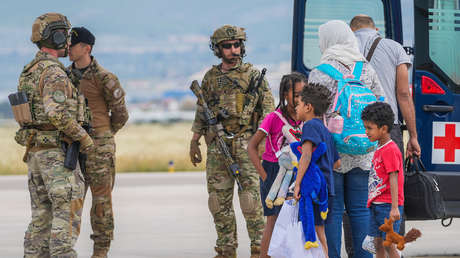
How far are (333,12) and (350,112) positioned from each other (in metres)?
2.04

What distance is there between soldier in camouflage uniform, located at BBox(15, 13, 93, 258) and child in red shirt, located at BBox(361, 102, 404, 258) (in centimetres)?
201

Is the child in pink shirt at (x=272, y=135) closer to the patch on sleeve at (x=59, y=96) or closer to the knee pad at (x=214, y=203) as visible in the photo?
the knee pad at (x=214, y=203)

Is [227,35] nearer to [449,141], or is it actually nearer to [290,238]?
[449,141]

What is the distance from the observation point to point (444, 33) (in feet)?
23.6

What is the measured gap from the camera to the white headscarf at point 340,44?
19.7ft

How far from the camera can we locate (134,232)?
33.8 ft

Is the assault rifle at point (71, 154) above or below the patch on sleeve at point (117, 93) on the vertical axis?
below

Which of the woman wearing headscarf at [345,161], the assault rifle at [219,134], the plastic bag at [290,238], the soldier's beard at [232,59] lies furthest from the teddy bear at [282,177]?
the soldier's beard at [232,59]

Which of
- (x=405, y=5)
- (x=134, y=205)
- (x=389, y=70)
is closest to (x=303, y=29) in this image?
(x=405, y=5)

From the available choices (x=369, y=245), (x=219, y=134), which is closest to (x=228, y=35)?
(x=219, y=134)

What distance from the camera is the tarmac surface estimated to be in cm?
866

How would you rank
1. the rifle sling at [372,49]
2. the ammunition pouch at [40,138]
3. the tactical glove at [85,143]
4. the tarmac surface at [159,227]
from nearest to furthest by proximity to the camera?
the ammunition pouch at [40,138], the tactical glove at [85,143], the rifle sling at [372,49], the tarmac surface at [159,227]

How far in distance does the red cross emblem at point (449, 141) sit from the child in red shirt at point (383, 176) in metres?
1.31

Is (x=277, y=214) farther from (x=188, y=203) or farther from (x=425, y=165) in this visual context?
(x=188, y=203)
